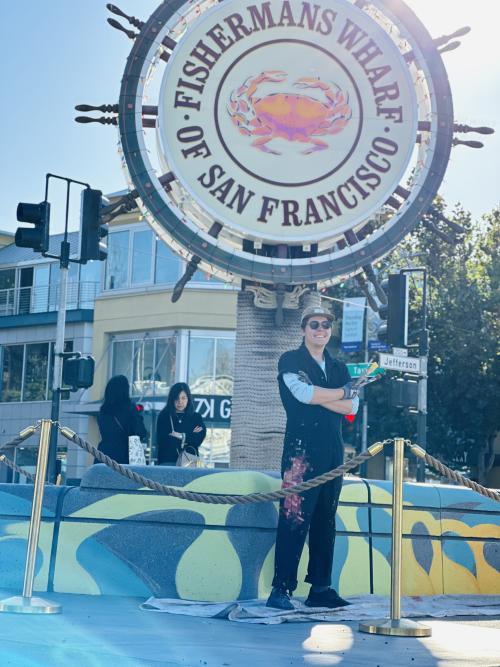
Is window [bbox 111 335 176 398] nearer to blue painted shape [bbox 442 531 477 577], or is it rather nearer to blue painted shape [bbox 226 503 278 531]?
blue painted shape [bbox 442 531 477 577]

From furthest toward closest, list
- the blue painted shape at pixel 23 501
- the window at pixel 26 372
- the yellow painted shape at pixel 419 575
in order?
the window at pixel 26 372 < the yellow painted shape at pixel 419 575 < the blue painted shape at pixel 23 501

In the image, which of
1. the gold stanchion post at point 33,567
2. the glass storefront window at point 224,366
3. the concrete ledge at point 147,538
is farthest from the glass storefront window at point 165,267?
the gold stanchion post at point 33,567

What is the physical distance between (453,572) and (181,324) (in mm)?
29873

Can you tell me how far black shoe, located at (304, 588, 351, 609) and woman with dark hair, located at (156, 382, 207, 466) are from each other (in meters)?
2.64

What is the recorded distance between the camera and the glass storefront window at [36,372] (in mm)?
45506

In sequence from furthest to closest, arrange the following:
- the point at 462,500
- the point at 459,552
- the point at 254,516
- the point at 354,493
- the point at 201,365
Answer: the point at 201,365 < the point at 462,500 < the point at 459,552 < the point at 354,493 < the point at 254,516

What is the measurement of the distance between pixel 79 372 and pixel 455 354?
74.9 ft

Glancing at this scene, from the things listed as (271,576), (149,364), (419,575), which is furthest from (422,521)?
(149,364)

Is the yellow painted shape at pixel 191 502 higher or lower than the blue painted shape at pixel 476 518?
higher

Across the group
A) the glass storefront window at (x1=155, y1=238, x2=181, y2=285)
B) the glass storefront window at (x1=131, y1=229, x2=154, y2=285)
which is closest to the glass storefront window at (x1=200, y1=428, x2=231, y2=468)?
the glass storefront window at (x1=155, y1=238, x2=181, y2=285)

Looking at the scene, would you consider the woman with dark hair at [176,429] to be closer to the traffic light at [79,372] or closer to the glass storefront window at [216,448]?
the traffic light at [79,372]

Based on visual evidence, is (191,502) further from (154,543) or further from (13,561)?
(13,561)

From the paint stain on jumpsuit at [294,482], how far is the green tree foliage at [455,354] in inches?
1180

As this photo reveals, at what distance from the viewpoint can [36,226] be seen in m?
15.4
